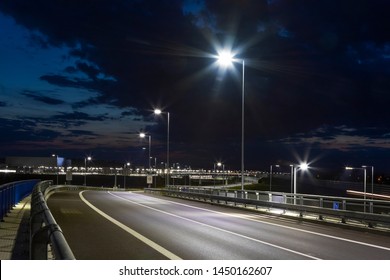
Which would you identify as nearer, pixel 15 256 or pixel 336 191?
pixel 15 256

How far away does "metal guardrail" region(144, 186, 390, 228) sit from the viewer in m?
20.1

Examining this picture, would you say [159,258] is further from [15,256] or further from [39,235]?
[39,235]

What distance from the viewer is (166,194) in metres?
54.9

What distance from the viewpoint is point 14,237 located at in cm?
1460

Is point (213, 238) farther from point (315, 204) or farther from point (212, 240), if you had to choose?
point (315, 204)

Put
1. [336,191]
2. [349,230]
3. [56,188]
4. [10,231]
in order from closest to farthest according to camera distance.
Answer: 1. [10,231]
2. [349,230]
3. [56,188]
4. [336,191]

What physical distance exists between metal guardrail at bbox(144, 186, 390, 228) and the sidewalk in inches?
483

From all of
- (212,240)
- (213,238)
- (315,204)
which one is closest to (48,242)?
(212,240)

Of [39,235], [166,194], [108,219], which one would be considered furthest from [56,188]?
[39,235]

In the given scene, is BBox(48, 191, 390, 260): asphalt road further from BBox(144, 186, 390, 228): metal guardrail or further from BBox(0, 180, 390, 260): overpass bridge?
BBox(144, 186, 390, 228): metal guardrail

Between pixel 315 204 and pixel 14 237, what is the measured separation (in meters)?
15.6

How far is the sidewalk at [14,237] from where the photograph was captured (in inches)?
467

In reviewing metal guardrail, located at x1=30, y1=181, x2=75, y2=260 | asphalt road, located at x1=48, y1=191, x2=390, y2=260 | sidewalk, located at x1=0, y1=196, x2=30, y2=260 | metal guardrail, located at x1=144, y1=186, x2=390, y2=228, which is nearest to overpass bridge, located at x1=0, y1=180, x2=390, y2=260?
asphalt road, located at x1=48, y1=191, x2=390, y2=260
